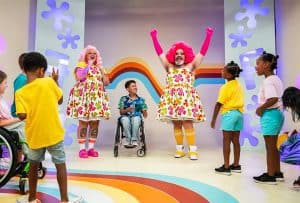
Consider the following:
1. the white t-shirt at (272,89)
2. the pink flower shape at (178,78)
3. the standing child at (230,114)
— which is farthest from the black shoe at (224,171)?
the pink flower shape at (178,78)

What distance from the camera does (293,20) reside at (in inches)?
150

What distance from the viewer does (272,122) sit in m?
2.38

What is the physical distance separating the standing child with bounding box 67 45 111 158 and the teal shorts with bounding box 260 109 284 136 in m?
1.89

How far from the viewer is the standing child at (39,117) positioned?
1755 mm

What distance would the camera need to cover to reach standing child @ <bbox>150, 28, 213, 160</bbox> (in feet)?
11.7

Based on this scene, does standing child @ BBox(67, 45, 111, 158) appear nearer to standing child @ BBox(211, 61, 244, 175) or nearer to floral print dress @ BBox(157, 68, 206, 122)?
floral print dress @ BBox(157, 68, 206, 122)

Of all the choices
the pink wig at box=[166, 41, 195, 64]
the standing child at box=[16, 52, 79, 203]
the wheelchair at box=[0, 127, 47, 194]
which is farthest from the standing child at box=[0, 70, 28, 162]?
the pink wig at box=[166, 41, 195, 64]

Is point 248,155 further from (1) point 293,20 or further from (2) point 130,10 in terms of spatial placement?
(2) point 130,10

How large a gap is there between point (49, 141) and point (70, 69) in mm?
Answer: 2688

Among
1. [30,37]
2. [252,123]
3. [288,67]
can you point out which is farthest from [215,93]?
[30,37]

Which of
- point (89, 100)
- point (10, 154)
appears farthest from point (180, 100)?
point (10, 154)

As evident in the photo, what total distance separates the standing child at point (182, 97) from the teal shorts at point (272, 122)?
119cm

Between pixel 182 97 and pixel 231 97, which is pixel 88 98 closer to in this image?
pixel 182 97

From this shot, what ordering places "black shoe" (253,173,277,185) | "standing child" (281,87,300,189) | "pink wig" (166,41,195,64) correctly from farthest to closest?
1. "pink wig" (166,41,195,64)
2. "black shoe" (253,173,277,185)
3. "standing child" (281,87,300,189)
